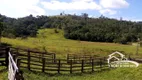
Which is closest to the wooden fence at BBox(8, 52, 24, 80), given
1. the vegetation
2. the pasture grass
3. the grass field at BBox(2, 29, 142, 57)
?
the vegetation

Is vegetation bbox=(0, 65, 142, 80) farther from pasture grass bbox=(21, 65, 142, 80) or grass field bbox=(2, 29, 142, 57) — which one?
grass field bbox=(2, 29, 142, 57)

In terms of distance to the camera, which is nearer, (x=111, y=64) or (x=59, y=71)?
(x=59, y=71)

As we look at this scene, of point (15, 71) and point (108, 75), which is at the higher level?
point (15, 71)

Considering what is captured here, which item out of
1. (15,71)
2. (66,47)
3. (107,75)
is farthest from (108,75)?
(66,47)

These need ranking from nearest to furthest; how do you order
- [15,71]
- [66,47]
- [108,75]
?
[15,71]
[108,75]
[66,47]

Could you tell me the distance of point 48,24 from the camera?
19562 cm

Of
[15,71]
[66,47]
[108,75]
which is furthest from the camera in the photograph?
[66,47]

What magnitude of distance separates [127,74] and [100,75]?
8.82ft

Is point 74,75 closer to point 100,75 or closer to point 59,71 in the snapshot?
point 59,71

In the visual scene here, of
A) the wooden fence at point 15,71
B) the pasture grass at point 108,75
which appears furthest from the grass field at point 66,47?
the wooden fence at point 15,71

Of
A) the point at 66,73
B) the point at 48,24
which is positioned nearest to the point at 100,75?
the point at 66,73

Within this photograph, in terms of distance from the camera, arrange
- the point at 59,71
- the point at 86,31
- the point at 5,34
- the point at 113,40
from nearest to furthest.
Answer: the point at 59,71 < the point at 5,34 < the point at 113,40 < the point at 86,31

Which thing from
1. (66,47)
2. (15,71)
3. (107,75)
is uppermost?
(15,71)

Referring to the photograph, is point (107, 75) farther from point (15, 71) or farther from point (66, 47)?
point (66, 47)
